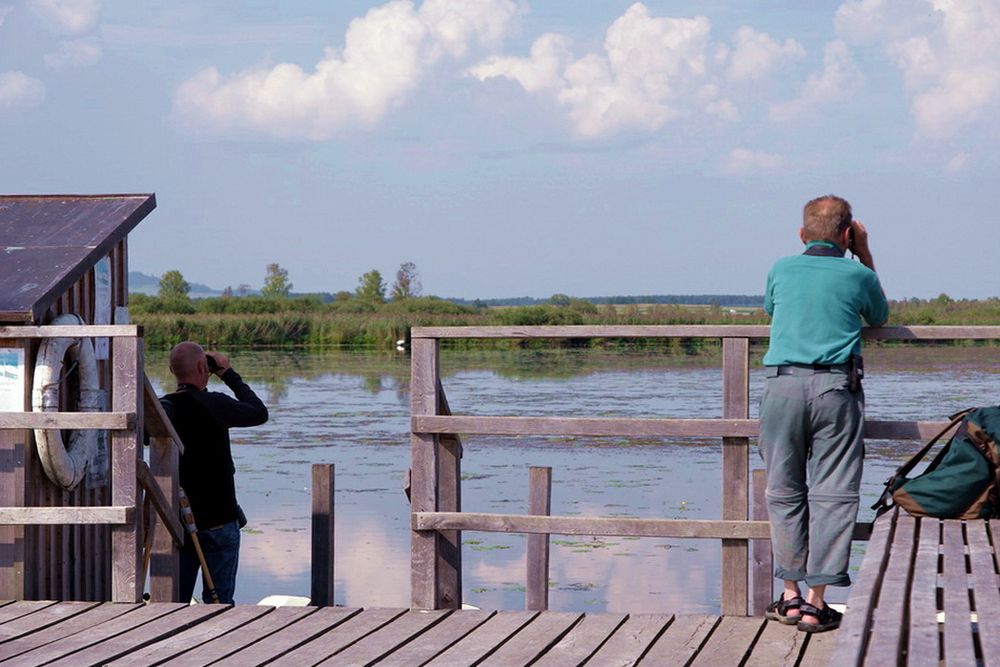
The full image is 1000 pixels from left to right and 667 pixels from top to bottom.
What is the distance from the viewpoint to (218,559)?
258 inches

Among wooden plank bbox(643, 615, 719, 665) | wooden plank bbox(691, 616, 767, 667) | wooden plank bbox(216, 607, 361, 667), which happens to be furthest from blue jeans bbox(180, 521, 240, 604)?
wooden plank bbox(691, 616, 767, 667)

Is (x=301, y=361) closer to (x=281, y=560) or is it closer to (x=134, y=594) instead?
(x=281, y=560)

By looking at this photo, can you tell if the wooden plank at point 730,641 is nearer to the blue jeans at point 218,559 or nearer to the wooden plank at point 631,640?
the wooden plank at point 631,640

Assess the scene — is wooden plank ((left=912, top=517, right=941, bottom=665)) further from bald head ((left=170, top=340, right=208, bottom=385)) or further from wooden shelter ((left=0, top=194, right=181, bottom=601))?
bald head ((left=170, top=340, right=208, bottom=385))

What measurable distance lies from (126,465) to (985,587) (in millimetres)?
3131

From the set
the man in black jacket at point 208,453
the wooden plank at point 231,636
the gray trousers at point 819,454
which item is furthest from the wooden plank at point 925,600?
the man in black jacket at point 208,453

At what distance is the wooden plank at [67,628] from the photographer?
4523 millimetres

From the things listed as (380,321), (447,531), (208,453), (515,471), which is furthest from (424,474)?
(380,321)

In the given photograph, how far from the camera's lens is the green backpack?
4559mm

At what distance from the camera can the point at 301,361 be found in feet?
114

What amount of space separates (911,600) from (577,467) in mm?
12068

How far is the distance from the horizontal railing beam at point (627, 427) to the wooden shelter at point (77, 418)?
1130mm

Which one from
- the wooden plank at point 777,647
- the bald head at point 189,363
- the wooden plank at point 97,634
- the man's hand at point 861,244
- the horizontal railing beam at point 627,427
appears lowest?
the wooden plank at point 97,634

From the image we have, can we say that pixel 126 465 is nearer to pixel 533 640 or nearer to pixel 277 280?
pixel 533 640
